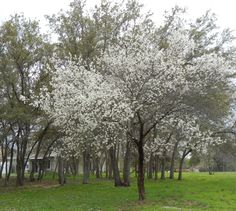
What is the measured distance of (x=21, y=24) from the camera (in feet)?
87.2

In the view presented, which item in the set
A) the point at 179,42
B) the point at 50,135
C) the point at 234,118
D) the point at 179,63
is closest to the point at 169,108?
the point at 179,63

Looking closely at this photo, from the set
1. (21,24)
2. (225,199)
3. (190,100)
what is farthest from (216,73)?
(21,24)

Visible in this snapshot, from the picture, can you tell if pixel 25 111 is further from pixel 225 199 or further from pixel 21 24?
pixel 225 199

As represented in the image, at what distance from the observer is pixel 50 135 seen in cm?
3719

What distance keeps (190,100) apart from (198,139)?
96.4 inches

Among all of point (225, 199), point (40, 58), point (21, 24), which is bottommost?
point (225, 199)

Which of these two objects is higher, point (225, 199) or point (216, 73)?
point (216, 73)

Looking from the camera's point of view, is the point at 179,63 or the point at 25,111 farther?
the point at 25,111

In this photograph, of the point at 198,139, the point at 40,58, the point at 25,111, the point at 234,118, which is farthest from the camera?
the point at 234,118

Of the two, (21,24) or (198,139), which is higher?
(21,24)

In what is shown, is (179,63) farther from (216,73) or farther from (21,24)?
Answer: (21,24)

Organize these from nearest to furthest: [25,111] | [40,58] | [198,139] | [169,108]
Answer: [169,108] → [198,139] → [25,111] → [40,58]

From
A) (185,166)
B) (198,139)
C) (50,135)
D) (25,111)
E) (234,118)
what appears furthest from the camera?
(185,166)

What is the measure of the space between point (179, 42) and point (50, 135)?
24.1m
